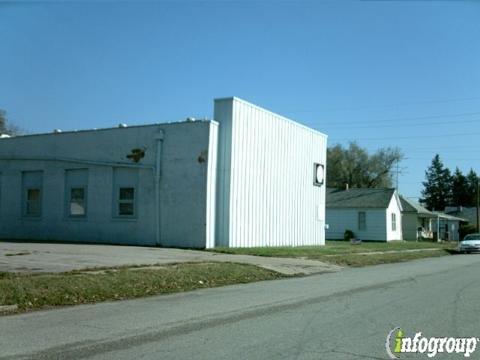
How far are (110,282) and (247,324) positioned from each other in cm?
503

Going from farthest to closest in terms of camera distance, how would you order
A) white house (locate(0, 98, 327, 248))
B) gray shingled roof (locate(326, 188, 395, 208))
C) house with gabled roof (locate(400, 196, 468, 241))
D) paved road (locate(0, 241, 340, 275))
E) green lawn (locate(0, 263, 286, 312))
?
house with gabled roof (locate(400, 196, 468, 241)) → gray shingled roof (locate(326, 188, 395, 208)) → white house (locate(0, 98, 327, 248)) → paved road (locate(0, 241, 340, 275)) → green lawn (locate(0, 263, 286, 312))

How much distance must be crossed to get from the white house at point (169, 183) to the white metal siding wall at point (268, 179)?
49 mm

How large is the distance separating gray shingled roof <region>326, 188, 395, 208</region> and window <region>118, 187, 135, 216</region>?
25.8 m

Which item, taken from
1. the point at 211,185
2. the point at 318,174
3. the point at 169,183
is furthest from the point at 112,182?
the point at 318,174

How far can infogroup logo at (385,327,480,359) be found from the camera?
7.52 meters

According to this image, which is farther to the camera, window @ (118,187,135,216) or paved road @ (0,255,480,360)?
window @ (118,187,135,216)

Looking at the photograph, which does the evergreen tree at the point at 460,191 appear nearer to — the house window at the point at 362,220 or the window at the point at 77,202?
the house window at the point at 362,220

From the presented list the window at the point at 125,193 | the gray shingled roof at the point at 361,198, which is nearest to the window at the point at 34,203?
the window at the point at 125,193

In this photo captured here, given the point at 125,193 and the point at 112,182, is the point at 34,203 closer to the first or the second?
the point at 112,182

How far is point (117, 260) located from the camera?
18500mm

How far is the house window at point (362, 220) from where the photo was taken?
161ft

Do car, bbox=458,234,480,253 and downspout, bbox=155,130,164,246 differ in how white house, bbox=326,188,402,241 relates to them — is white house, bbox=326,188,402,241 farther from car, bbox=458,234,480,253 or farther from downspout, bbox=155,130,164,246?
downspout, bbox=155,130,164,246

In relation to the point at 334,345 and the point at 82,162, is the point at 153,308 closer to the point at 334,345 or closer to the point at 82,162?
the point at 334,345

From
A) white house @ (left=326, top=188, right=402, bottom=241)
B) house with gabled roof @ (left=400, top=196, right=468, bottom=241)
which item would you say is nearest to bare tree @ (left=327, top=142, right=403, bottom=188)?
house with gabled roof @ (left=400, top=196, right=468, bottom=241)
